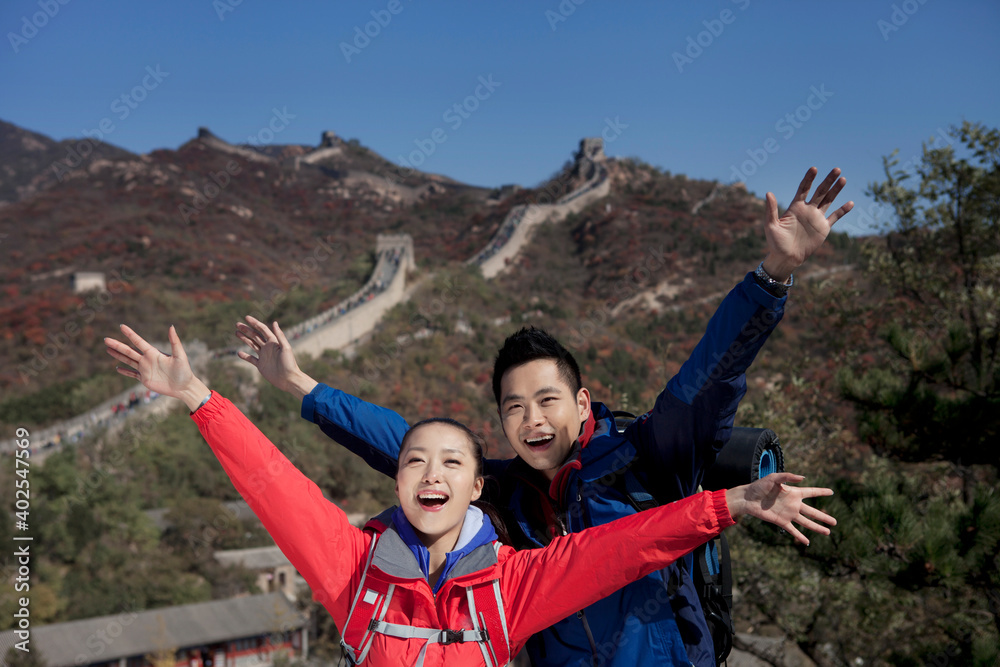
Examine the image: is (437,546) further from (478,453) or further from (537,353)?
(537,353)

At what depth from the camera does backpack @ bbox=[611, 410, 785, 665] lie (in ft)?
5.90

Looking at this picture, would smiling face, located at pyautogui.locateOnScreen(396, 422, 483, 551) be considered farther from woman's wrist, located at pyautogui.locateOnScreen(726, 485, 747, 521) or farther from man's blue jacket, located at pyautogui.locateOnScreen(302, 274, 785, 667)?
woman's wrist, located at pyautogui.locateOnScreen(726, 485, 747, 521)

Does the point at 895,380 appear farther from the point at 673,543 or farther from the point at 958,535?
the point at 673,543

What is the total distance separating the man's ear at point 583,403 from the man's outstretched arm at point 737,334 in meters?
0.37

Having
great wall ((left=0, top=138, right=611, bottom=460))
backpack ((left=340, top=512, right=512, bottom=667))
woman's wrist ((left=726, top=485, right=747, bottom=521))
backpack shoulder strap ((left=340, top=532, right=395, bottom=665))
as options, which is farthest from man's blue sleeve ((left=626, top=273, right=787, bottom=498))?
great wall ((left=0, top=138, right=611, bottom=460))

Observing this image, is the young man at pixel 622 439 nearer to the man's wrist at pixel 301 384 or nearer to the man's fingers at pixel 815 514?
the man's wrist at pixel 301 384

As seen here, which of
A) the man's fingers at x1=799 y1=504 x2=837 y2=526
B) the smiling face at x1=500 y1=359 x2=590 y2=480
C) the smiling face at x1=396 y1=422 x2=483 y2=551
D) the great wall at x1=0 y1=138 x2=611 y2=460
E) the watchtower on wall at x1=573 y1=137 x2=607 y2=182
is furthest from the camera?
the watchtower on wall at x1=573 y1=137 x2=607 y2=182

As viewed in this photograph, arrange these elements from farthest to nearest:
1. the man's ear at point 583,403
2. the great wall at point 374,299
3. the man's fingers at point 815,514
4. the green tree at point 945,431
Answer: the great wall at point 374,299 < the green tree at point 945,431 < the man's ear at point 583,403 < the man's fingers at point 815,514

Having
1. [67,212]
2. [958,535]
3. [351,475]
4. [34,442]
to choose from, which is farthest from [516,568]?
[67,212]

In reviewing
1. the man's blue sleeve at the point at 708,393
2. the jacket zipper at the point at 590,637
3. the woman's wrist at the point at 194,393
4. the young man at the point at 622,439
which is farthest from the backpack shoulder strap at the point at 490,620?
the woman's wrist at the point at 194,393

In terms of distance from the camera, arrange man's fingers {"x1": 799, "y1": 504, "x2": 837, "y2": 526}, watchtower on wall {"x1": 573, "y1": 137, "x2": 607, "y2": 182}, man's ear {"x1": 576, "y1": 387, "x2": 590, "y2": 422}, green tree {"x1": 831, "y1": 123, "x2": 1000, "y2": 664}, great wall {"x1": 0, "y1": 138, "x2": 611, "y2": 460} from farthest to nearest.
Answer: watchtower on wall {"x1": 573, "y1": 137, "x2": 607, "y2": 182}, great wall {"x1": 0, "y1": 138, "x2": 611, "y2": 460}, green tree {"x1": 831, "y1": 123, "x2": 1000, "y2": 664}, man's ear {"x1": 576, "y1": 387, "x2": 590, "y2": 422}, man's fingers {"x1": 799, "y1": 504, "x2": 837, "y2": 526}

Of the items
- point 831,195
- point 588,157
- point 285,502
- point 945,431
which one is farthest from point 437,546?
point 588,157

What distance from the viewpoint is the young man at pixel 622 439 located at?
1610mm

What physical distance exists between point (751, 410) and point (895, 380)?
2780mm
